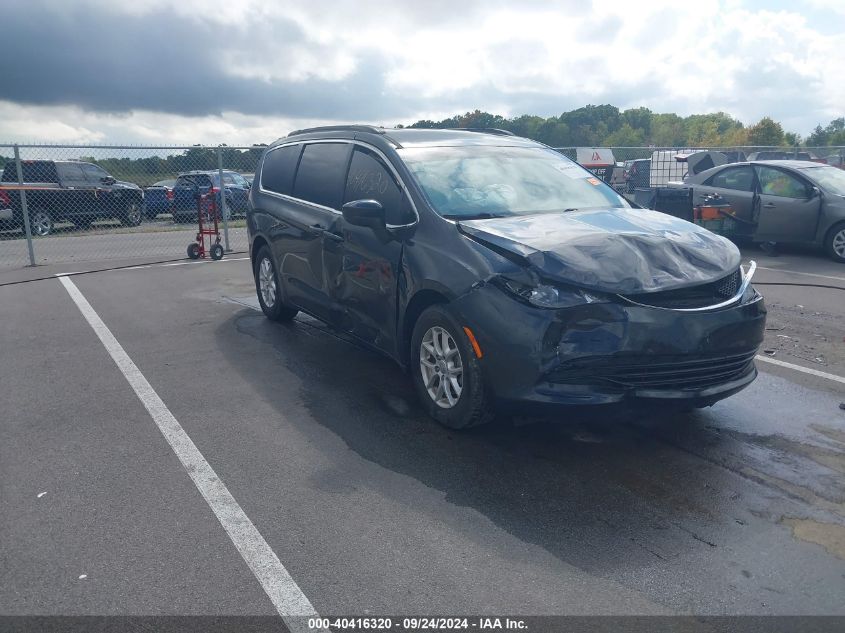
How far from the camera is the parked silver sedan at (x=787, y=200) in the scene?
454 inches

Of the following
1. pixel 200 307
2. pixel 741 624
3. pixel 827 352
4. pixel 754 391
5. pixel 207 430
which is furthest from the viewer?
pixel 200 307

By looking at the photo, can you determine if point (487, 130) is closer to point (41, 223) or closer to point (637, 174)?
point (41, 223)

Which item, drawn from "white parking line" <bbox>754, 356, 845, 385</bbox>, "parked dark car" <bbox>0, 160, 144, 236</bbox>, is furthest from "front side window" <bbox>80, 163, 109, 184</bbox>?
"white parking line" <bbox>754, 356, 845, 385</bbox>

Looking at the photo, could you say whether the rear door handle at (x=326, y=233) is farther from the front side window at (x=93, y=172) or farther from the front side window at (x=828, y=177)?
the front side window at (x=93, y=172)

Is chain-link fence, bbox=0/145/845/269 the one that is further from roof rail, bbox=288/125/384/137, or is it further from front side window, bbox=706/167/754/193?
roof rail, bbox=288/125/384/137

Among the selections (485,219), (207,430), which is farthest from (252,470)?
(485,219)

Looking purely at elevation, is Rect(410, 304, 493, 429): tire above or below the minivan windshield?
below

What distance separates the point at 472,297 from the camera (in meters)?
4.43

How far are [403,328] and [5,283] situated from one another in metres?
8.54

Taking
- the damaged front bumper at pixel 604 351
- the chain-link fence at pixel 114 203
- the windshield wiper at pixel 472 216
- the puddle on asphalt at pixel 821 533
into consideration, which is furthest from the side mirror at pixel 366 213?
the chain-link fence at pixel 114 203

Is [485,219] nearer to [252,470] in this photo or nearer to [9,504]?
[252,470]

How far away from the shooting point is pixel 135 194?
69.1 ft

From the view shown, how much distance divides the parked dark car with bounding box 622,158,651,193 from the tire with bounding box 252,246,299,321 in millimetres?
16724

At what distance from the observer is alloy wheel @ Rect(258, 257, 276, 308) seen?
25.5 feet
